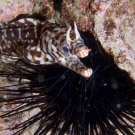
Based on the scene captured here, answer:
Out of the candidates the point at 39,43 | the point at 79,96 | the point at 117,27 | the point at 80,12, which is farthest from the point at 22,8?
the point at 79,96

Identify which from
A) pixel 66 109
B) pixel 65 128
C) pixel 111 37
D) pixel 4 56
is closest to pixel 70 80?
pixel 66 109

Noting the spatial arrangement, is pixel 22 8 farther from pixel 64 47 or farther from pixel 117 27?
pixel 117 27

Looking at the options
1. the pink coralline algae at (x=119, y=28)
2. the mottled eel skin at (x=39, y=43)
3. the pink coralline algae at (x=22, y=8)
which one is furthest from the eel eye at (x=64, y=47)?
the pink coralline algae at (x=22, y=8)

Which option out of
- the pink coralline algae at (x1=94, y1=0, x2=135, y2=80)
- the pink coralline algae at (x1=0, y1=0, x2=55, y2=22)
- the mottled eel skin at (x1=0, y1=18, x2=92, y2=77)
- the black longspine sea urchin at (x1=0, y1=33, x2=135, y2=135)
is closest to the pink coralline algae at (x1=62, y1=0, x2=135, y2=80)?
the pink coralline algae at (x1=94, y1=0, x2=135, y2=80)

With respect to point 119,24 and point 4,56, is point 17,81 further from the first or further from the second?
point 119,24

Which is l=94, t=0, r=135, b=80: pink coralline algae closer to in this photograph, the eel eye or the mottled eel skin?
the mottled eel skin
